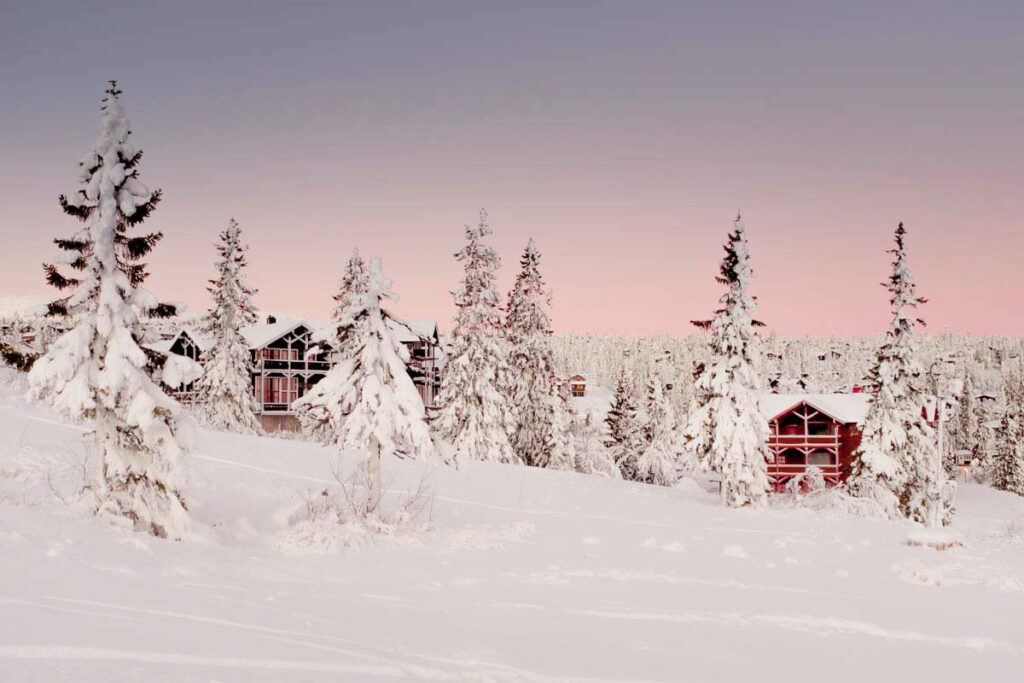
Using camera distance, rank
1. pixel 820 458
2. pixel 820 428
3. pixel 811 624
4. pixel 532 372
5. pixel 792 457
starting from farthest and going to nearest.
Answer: pixel 792 457
pixel 820 458
pixel 820 428
pixel 532 372
pixel 811 624

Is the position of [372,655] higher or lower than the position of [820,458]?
higher

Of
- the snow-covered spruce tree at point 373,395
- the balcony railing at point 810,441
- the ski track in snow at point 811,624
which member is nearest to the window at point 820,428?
the balcony railing at point 810,441

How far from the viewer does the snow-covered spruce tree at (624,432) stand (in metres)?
61.5

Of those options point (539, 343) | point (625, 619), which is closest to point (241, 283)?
point (539, 343)

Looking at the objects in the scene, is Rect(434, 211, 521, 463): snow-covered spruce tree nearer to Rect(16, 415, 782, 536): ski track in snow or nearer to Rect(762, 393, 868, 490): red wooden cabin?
Rect(16, 415, 782, 536): ski track in snow

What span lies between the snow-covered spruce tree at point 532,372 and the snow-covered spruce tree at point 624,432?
Result: 13.6 metres

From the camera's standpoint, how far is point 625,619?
39.9 feet

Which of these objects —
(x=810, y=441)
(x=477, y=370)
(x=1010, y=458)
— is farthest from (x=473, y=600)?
(x=1010, y=458)

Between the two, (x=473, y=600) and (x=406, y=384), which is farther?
(x=406, y=384)

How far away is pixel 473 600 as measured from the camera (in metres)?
12.9

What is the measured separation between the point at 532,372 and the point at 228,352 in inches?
740

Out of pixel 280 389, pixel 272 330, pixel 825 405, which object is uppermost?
pixel 272 330

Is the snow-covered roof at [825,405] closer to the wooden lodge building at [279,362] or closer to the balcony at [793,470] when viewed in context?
the balcony at [793,470]

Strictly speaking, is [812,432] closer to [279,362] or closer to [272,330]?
[279,362]
